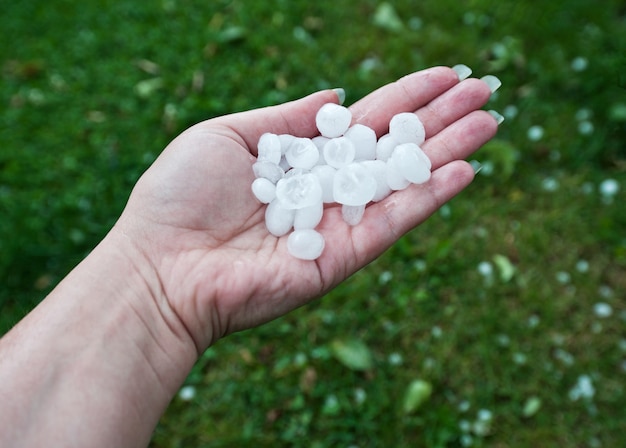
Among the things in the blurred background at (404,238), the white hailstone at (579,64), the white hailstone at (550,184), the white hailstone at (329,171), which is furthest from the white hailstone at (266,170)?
the white hailstone at (579,64)

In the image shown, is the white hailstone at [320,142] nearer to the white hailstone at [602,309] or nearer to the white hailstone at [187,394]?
the white hailstone at [187,394]

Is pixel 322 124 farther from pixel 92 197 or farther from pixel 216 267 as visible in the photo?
pixel 92 197

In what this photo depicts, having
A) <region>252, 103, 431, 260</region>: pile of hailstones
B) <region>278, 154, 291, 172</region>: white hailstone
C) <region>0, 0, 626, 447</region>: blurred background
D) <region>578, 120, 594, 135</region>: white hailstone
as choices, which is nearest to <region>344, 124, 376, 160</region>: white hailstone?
<region>252, 103, 431, 260</region>: pile of hailstones

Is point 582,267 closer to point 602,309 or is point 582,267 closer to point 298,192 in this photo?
point 602,309

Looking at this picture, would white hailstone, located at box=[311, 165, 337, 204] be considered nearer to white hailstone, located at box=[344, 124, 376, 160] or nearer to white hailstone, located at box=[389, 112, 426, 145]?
white hailstone, located at box=[344, 124, 376, 160]

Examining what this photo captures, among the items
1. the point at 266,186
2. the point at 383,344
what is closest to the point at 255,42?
the point at 266,186

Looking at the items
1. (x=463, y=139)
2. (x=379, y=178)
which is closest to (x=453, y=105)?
(x=463, y=139)
